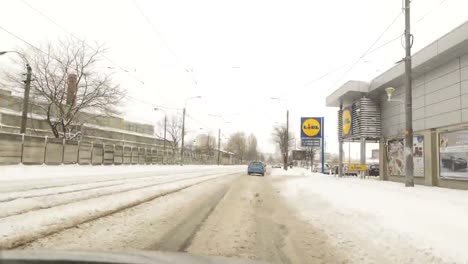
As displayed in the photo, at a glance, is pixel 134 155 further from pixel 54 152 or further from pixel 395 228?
pixel 395 228

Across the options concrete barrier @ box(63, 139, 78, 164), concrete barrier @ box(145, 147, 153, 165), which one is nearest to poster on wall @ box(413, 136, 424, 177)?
concrete barrier @ box(63, 139, 78, 164)

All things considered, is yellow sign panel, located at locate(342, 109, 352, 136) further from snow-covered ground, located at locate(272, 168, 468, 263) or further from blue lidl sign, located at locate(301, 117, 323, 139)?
snow-covered ground, located at locate(272, 168, 468, 263)

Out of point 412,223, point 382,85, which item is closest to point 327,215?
point 412,223

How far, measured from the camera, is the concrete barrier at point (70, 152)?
33.2 m

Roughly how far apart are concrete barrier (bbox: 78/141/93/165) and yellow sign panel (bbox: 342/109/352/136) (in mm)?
22405

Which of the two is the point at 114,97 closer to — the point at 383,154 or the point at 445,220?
the point at 383,154

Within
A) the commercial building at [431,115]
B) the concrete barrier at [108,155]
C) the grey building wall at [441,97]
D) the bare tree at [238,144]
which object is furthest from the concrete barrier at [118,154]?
the bare tree at [238,144]

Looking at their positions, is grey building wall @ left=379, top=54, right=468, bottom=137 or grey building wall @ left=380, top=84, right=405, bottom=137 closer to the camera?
grey building wall @ left=379, top=54, right=468, bottom=137

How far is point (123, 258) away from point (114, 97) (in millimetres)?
39291

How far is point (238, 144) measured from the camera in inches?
6161

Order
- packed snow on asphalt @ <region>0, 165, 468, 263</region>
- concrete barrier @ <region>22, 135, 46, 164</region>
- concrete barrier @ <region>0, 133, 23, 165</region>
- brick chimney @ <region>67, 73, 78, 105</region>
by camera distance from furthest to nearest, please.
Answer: brick chimney @ <region>67, 73, 78, 105</region>, concrete barrier @ <region>22, 135, 46, 164</region>, concrete barrier @ <region>0, 133, 23, 165</region>, packed snow on asphalt @ <region>0, 165, 468, 263</region>

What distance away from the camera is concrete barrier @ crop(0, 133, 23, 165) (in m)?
26.2

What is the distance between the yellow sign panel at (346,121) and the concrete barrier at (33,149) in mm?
23246

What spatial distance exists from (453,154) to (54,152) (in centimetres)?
2727
